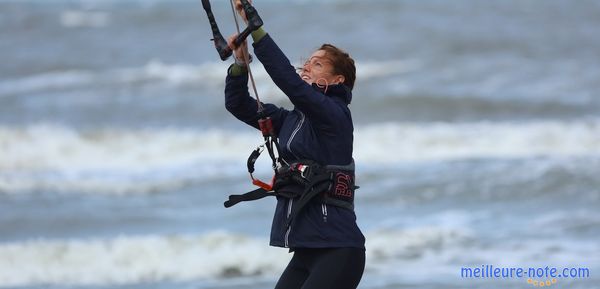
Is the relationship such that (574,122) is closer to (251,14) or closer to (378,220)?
(378,220)

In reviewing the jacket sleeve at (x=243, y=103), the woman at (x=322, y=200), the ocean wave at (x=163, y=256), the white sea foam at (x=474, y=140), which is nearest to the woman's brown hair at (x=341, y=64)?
the woman at (x=322, y=200)

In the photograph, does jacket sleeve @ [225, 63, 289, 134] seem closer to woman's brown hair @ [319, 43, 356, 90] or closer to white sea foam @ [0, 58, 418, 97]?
woman's brown hair @ [319, 43, 356, 90]

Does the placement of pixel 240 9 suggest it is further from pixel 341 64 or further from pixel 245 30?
pixel 341 64

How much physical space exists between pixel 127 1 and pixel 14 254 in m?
24.7

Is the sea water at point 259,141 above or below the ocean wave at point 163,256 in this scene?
above

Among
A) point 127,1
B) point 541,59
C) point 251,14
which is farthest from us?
point 127,1

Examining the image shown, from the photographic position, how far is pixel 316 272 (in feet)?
15.2

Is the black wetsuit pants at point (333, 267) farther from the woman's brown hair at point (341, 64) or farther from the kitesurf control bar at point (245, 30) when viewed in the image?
the kitesurf control bar at point (245, 30)

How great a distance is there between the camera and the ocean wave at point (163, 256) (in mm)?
10703

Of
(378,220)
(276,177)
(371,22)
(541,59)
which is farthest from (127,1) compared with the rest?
(276,177)

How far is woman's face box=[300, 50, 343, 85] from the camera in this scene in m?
4.78

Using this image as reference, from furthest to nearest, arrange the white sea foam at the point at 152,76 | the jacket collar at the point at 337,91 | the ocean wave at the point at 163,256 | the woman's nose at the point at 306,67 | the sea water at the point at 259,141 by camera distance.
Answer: the white sea foam at the point at 152,76
the sea water at the point at 259,141
the ocean wave at the point at 163,256
the woman's nose at the point at 306,67
the jacket collar at the point at 337,91

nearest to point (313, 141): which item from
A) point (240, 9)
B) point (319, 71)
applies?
point (319, 71)

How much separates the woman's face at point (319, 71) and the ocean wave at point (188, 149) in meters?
11.8
